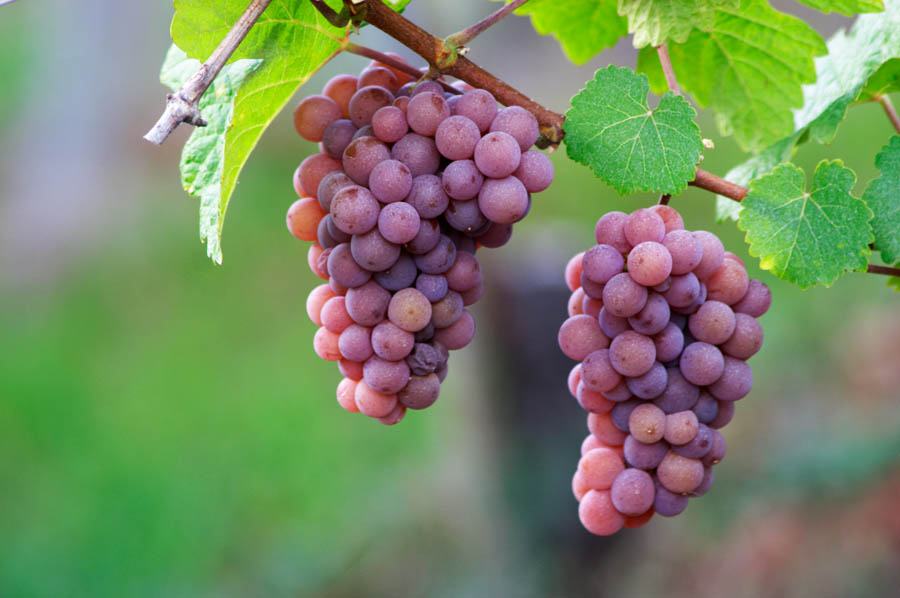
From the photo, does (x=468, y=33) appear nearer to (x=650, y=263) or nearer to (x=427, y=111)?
(x=427, y=111)

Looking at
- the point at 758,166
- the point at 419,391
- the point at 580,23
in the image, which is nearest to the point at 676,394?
the point at 419,391

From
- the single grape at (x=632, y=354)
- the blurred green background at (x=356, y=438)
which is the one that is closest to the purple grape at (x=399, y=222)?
the single grape at (x=632, y=354)

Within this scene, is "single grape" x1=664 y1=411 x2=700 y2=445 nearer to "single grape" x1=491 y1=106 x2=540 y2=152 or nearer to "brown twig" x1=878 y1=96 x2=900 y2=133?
"single grape" x1=491 y1=106 x2=540 y2=152

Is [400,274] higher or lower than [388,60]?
lower

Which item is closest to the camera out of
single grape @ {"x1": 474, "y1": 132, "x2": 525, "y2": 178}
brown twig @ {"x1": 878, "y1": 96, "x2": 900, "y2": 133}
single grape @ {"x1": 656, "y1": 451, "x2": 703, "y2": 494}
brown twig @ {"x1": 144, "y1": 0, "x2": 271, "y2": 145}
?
brown twig @ {"x1": 144, "y1": 0, "x2": 271, "y2": 145}

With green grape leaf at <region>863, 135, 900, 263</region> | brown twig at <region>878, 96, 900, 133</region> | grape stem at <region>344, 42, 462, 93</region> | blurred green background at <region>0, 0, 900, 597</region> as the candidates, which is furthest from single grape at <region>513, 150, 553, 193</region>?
blurred green background at <region>0, 0, 900, 597</region>
